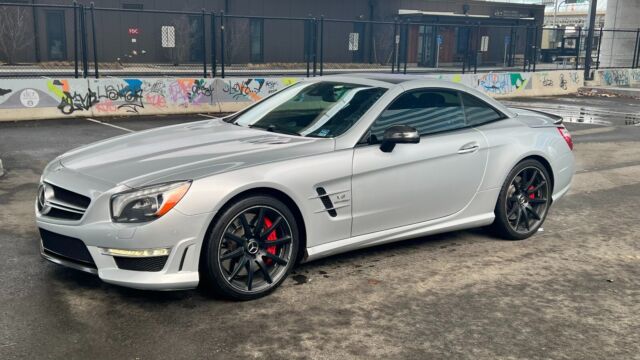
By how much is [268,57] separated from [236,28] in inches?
114

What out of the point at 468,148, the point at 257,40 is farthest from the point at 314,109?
the point at 257,40

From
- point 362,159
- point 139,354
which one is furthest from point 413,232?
point 139,354

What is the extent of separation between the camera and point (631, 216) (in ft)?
22.4

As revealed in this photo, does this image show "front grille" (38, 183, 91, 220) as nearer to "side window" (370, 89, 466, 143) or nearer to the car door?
the car door

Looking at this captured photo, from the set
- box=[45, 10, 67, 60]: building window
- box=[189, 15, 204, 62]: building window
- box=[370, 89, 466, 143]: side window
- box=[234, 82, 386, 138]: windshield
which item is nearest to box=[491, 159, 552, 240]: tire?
box=[370, 89, 466, 143]: side window

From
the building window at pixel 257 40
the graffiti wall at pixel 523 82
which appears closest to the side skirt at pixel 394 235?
the graffiti wall at pixel 523 82

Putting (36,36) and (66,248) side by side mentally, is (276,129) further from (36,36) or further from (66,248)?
(36,36)

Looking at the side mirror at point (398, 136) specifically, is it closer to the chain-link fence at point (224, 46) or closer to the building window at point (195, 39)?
the chain-link fence at point (224, 46)

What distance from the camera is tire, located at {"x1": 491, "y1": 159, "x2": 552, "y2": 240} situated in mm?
5707

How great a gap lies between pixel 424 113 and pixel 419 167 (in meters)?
0.55

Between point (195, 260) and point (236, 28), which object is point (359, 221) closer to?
point (195, 260)

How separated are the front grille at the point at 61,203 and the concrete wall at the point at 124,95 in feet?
32.3

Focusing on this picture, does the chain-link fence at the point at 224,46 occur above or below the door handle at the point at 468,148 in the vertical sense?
→ above

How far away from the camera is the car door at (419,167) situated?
189 inches
